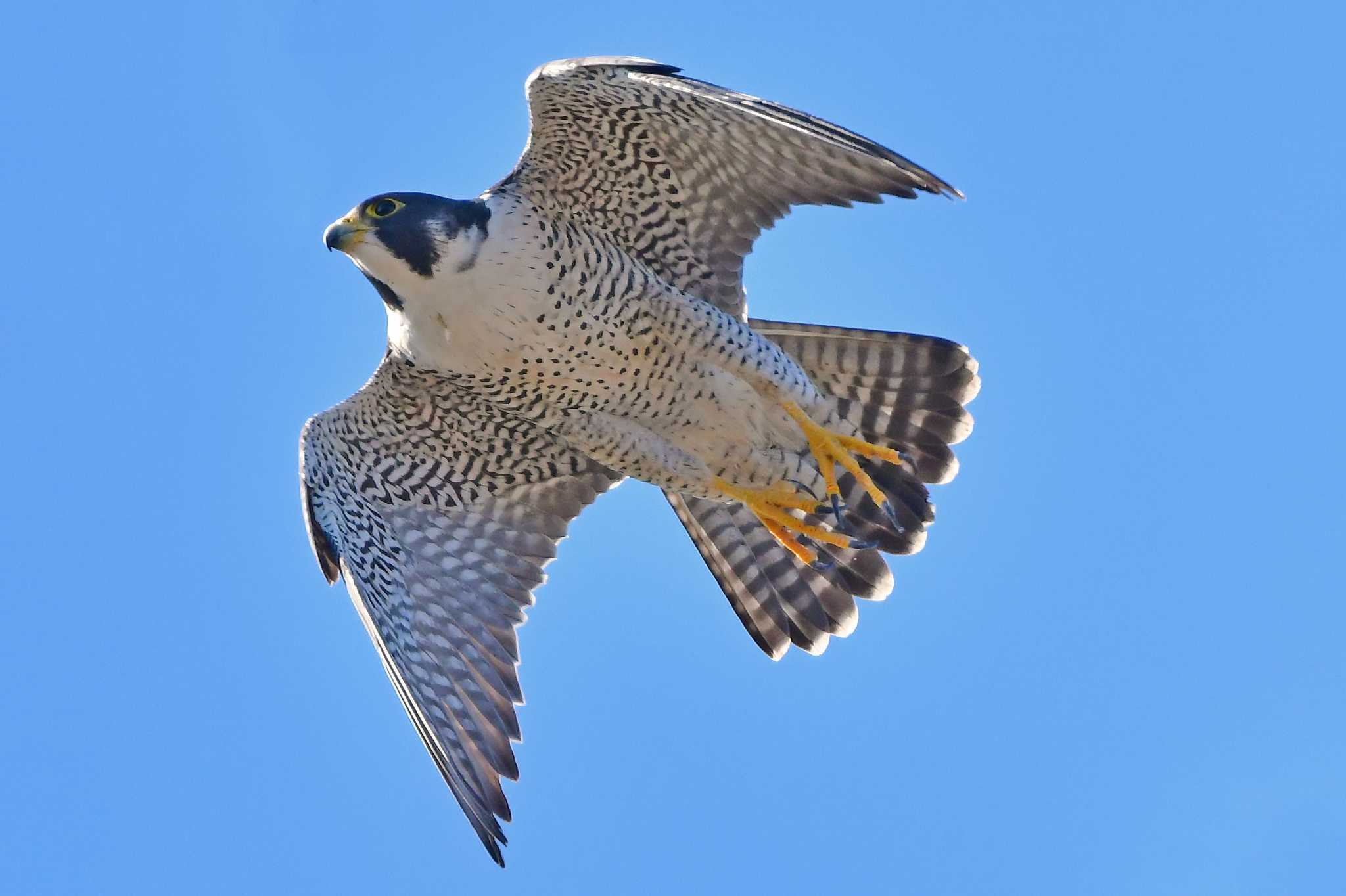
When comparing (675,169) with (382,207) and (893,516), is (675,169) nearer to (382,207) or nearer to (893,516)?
(382,207)

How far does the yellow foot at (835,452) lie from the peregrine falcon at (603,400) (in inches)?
0.6

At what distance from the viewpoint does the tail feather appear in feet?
29.8

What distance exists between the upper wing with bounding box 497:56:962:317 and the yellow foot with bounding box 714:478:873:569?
2.77ft

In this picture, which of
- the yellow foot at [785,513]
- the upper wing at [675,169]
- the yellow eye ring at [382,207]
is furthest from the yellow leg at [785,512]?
the yellow eye ring at [382,207]

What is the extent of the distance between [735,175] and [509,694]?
2570 millimetres

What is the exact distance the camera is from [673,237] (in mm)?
8625

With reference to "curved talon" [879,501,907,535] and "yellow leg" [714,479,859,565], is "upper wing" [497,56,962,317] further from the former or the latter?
"curved talon" [879,501,907,535]

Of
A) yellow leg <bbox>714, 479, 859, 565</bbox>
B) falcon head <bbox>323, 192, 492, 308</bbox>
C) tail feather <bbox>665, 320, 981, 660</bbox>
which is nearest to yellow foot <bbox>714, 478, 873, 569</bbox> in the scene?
yellow leg <bbox>714, 479, 859, 565</bbox>

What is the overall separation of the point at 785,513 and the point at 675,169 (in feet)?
5.76

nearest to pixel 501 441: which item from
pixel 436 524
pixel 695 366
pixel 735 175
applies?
pixel 436 524

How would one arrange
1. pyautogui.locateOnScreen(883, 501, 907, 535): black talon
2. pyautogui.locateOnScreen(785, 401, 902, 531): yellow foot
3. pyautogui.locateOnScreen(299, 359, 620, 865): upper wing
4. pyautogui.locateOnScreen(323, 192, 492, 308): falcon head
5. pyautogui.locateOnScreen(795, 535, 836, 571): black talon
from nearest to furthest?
pyautogui.locateOnScreen(323, 192, 492, 308): falcon head → pyautogui.locateOnScreen(299, 359, 620, 865): upper wing → pyautogui.locateOnScreen(785, 401, 902, 531): yellow foot → pyautogui.locateOnScreen(883, 501, 907, 535): black talon → pyautogui.locateOnScreen(795, 535, 836, 571): black talon

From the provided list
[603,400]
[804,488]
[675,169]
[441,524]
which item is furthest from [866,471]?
[441,524]

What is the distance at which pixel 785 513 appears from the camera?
9000 mm

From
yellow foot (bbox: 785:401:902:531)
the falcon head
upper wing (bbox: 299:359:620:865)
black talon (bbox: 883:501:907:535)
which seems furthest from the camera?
Result: black talon (bbox: 883:501:907:535)
